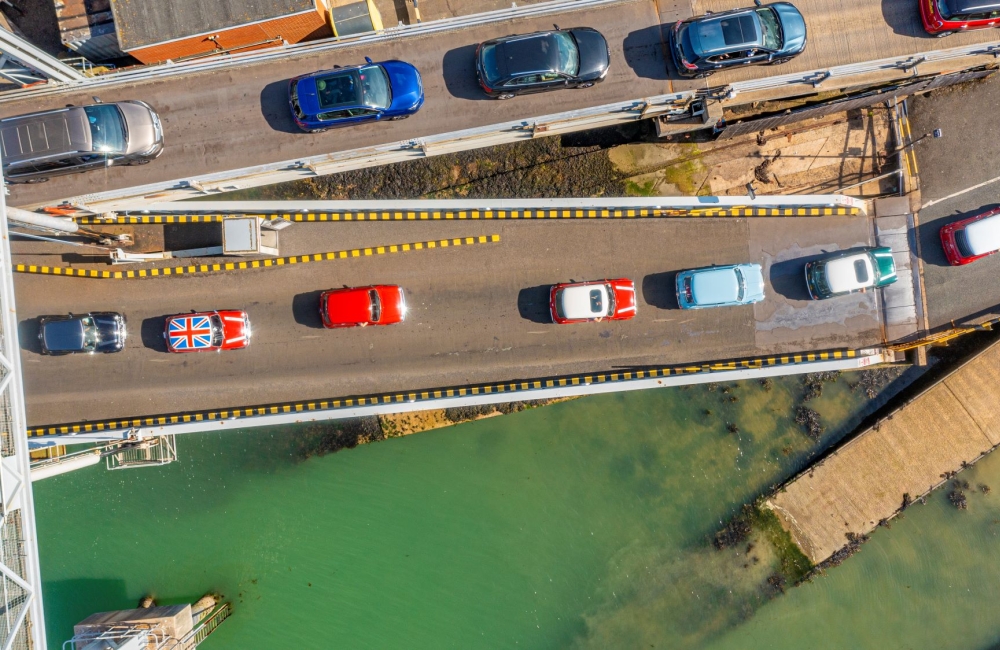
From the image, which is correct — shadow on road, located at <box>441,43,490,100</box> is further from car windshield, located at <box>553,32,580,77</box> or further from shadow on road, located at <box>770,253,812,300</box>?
shadow on road, located at <box>770,253,812,300</box>

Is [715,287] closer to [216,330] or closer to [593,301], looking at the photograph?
[593,301]

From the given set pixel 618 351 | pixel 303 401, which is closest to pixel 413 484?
A: pixel 303 401

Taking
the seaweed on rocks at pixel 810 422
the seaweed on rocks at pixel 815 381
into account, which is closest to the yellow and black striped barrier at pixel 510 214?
the seaweed on rocks at pixel 815 381

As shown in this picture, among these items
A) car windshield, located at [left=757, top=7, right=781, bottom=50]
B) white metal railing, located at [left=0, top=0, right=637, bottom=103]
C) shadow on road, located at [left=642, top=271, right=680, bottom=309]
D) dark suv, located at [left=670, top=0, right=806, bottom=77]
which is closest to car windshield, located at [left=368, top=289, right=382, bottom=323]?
white metal railing, located at [left=0, top=0, right=637, bottom=103]

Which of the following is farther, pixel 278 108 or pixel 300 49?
pixel 278 108

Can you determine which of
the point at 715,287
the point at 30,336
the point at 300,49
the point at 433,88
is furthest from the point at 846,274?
the point at 30,336

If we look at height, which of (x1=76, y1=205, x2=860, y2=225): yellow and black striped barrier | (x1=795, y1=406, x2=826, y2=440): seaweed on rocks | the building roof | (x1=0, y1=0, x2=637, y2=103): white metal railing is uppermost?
the building roof
